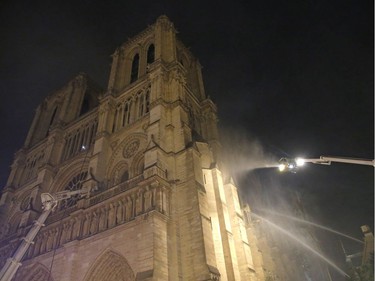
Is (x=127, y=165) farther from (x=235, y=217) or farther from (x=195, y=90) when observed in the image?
(x=195, y=90)

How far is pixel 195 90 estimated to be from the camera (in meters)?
27.4

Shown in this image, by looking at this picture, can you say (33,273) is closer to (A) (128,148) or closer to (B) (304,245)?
(A) (128,148)

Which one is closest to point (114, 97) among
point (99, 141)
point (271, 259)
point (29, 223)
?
point (99, 141)

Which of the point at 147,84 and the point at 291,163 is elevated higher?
the point at 147,84

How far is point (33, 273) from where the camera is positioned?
17.3 metres

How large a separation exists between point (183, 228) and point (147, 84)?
1246cm

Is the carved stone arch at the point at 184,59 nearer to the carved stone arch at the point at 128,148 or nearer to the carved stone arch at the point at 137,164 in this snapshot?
the carved stone arch at the point at 128,148

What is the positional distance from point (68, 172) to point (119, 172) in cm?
587

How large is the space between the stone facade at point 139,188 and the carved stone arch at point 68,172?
0.08 m

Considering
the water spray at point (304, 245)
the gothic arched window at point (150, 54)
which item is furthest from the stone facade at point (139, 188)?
the water spray at point (304, 245)

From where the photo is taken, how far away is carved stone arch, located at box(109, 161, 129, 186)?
19.6m

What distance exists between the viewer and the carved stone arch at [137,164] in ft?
62.4

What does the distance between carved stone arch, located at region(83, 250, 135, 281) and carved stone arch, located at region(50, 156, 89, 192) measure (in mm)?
9525

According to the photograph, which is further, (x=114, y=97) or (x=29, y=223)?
(x=114, y=97)
